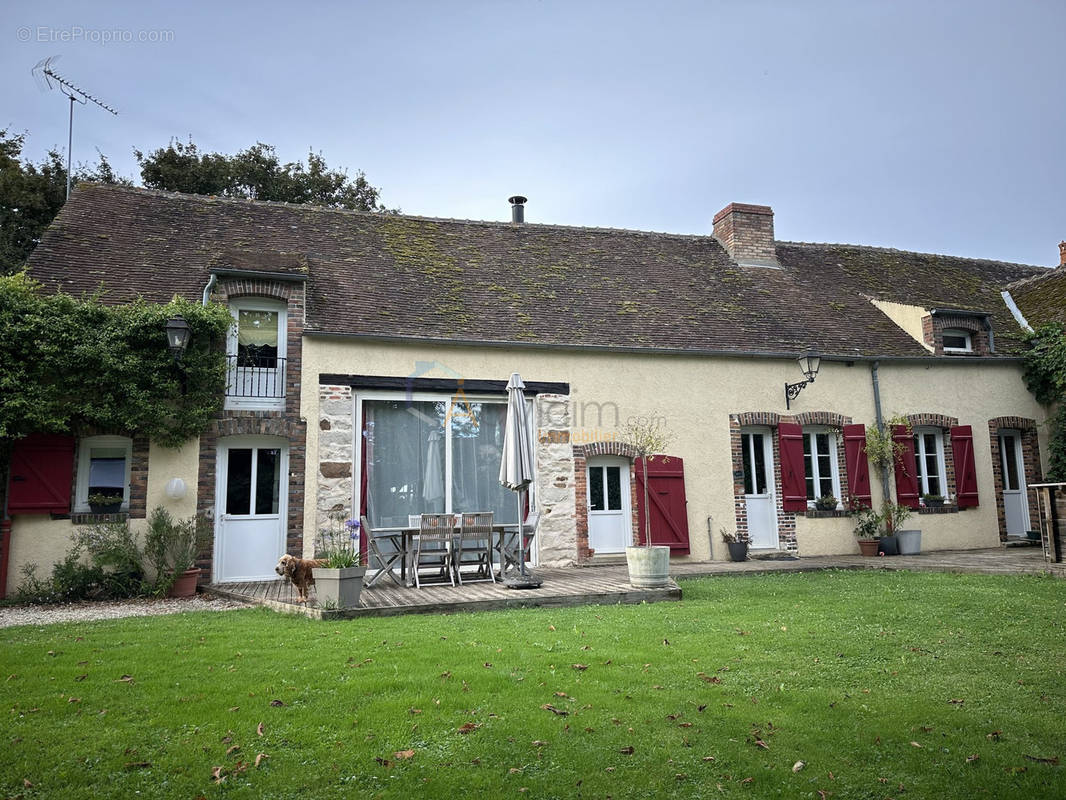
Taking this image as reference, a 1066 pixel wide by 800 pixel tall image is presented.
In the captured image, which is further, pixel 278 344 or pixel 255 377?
pixel 278 344

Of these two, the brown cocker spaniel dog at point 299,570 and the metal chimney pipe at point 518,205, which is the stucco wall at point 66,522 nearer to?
the brown cocker spaniel dog at point 299,570

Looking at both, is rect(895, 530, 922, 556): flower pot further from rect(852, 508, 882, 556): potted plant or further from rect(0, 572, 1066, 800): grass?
rect(0, 572, 1066, 800): grass

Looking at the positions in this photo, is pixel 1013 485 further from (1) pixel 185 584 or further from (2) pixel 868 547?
(1) pixel 185 584

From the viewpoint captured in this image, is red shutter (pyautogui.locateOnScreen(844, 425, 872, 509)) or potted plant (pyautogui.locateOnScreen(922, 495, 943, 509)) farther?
potted plant (pyautogui.locateOnScreen(922, 495, 943, 509))

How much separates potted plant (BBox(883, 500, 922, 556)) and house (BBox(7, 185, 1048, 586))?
1.04 feet

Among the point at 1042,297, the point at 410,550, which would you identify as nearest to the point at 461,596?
the point at 410,550

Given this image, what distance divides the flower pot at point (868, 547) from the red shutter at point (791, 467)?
114 cm

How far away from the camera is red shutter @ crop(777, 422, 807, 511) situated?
41.8 ft

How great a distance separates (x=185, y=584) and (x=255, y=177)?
535 inches

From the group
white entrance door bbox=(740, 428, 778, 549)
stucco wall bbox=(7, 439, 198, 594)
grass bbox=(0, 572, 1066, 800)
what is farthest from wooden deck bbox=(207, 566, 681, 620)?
white entrance door bbox=(740, 428, 778, 549)

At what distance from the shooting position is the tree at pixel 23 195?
1636 centimetres

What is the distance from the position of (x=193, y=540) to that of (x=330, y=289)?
439 cm

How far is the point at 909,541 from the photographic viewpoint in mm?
12734

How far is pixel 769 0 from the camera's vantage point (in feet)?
31.6
